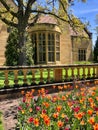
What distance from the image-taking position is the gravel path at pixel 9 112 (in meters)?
7.24

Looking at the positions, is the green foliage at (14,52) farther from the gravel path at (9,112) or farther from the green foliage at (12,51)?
the gravel path at (9,112)

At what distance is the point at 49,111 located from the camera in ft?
23.7

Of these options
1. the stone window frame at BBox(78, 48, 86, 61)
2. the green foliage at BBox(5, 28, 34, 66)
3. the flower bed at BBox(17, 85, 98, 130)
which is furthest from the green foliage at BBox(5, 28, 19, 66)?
the stone window frame at BBox(78, 48, 86, 61)

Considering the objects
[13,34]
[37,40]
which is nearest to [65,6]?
[13,34]

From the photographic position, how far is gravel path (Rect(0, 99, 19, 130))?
7.24 m

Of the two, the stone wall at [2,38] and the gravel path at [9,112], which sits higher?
the stone wall at [2,38]

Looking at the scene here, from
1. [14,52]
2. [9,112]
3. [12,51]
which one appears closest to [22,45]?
[14,52]

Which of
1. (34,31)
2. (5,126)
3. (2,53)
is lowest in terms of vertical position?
(5,126)

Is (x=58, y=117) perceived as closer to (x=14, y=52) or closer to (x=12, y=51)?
(x=14, y=52)

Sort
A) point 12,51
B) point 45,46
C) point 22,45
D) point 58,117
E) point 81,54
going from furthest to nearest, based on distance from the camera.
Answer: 1. point 81,54
2. point 45,46
3. point 12,51
4. point 22,45
5. point 58,117

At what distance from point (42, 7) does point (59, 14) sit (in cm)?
142

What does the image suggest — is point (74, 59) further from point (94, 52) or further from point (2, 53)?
point (2, 53)

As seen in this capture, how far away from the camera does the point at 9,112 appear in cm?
862

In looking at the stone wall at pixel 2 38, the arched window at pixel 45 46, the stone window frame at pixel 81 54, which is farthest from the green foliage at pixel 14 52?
the stone window frame at pixel 81 54
